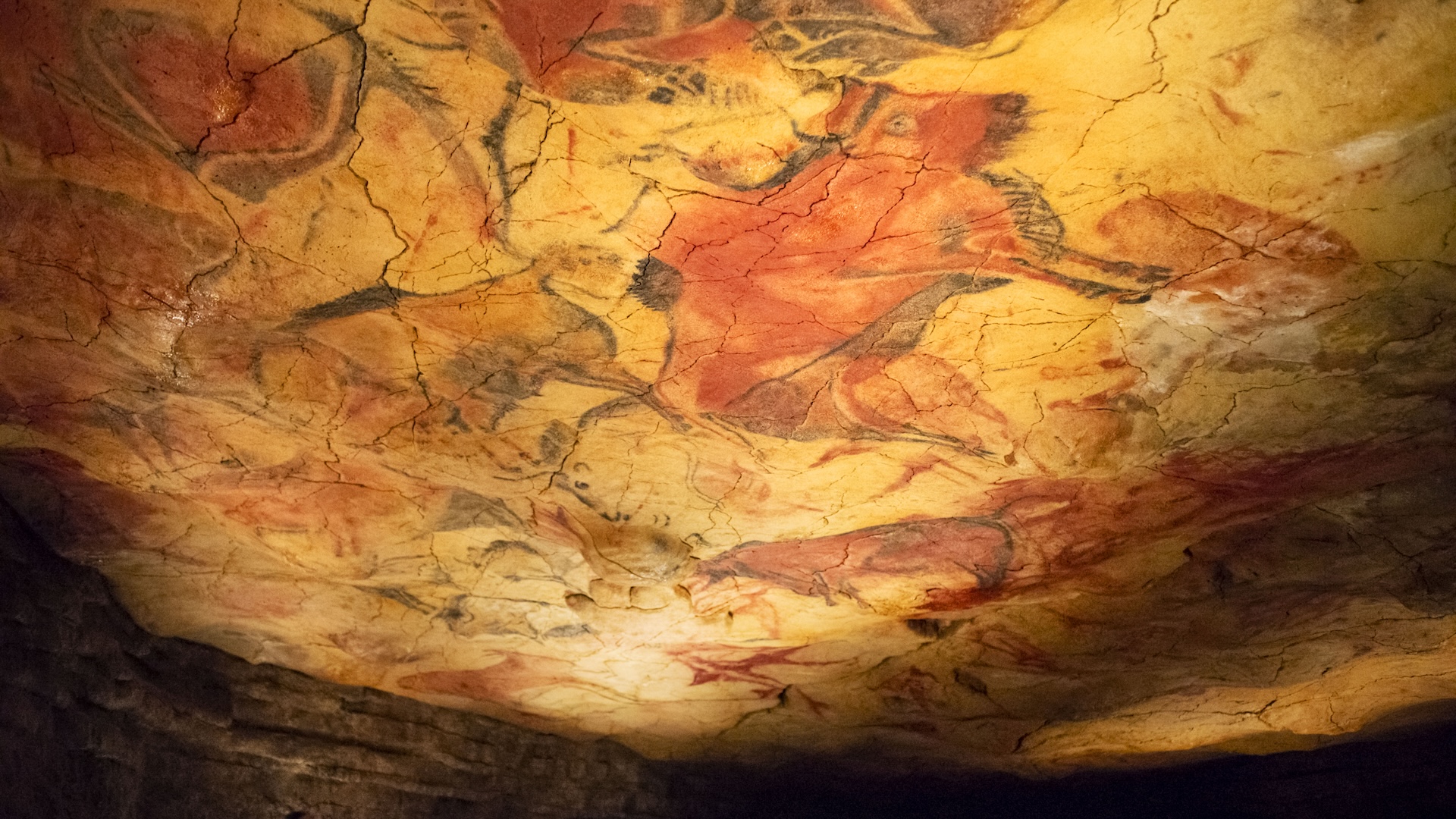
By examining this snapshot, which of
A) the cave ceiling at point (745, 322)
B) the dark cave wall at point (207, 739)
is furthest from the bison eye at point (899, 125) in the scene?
the dark cave wall at point (207, 739)

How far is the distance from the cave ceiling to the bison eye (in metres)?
0.01

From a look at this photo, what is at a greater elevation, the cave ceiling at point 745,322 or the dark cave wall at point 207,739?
the cave ceiling at point 745,322

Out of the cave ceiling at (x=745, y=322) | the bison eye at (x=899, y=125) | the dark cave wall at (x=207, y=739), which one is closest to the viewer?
the cave ceiling at (x=745, y=322)

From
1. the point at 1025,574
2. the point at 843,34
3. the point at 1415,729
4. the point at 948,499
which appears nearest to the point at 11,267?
the point at 843,34

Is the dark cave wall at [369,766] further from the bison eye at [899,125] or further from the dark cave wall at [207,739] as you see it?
the bison eye at [899,125]

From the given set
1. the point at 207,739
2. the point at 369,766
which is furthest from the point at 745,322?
the point at 369,766

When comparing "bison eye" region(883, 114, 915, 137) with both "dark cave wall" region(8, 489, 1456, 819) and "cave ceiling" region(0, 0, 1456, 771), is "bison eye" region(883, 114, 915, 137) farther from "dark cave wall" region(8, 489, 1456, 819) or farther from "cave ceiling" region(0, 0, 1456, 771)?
"dark cave wall" region(8, 489, 1456, 819)

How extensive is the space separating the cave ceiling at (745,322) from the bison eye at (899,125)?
0.01m

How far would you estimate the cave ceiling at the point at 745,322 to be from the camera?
1.97 m

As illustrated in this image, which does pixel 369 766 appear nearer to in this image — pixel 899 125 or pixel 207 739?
pixel 207 739

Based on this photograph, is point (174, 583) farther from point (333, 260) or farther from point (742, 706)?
point (742, 706)

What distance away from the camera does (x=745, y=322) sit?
2.62 metres

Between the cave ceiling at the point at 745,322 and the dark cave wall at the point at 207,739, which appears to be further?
the dark cave wall at the point at 207,739

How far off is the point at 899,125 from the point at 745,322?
28.7 inches
